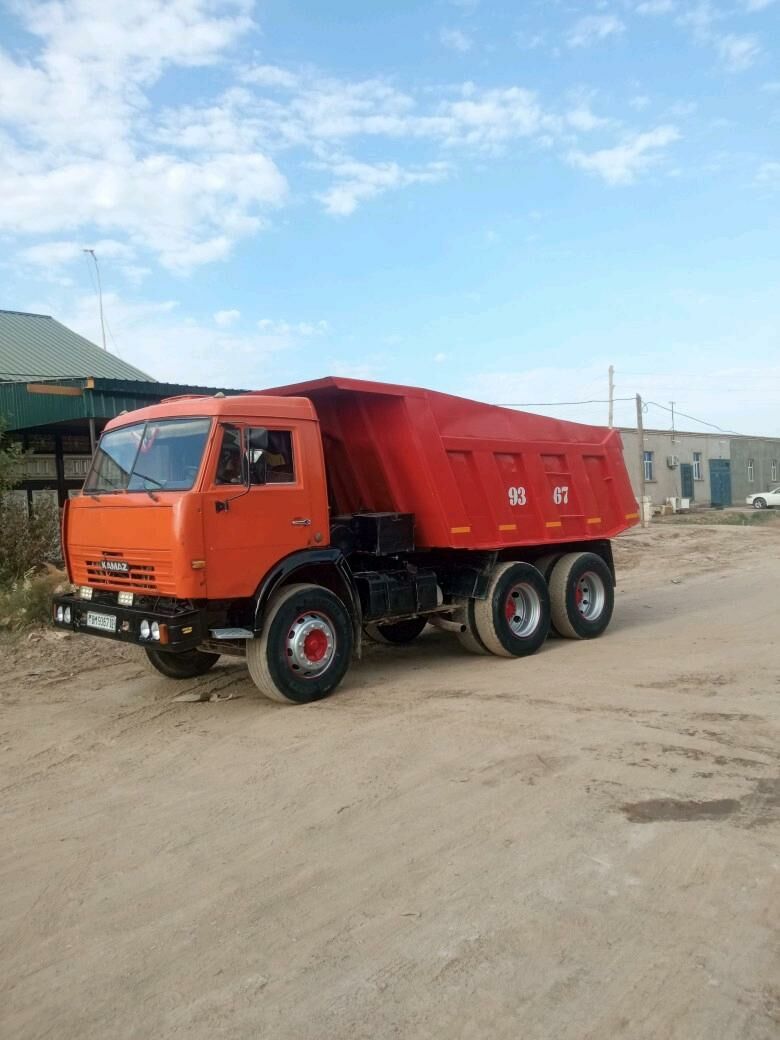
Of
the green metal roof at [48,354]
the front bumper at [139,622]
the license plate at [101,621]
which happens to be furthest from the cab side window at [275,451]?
the green metal roof at [48,354]

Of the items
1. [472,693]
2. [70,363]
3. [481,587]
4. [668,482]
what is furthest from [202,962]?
[668,482]

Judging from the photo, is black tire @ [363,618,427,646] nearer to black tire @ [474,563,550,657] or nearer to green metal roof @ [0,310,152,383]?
black tire @ [474,563,550,657]

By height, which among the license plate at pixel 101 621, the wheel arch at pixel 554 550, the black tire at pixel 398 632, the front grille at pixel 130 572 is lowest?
the black tire at pixel 398 632

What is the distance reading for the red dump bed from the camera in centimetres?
850

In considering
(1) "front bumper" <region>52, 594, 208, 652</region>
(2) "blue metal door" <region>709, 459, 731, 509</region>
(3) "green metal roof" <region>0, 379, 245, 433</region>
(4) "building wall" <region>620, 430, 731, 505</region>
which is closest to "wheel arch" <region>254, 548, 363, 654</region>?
(1) "front bumper" <region>52, 594, 208, 652</region>

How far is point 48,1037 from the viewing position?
290 cm

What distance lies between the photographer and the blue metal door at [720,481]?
1913 inches

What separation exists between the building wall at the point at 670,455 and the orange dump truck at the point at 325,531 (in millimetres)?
31848

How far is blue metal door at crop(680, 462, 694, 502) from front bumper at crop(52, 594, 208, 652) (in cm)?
4237

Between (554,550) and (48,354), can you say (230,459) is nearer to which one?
(554,550)

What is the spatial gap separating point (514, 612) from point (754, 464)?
48099 millimetres

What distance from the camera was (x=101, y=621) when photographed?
7.21 meters

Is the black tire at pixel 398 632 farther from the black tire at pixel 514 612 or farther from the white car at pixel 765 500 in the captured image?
the white car at pixel 765 500

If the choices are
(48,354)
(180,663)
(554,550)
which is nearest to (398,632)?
(554,550)
